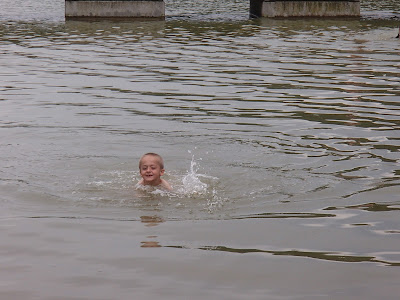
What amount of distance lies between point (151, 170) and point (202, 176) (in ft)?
2.63

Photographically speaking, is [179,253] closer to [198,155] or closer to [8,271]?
[8,271]

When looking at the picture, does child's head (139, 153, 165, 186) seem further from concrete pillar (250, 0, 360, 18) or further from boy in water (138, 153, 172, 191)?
concrete pillar (250, 0, 360, 18)

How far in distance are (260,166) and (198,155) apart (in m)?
1.07

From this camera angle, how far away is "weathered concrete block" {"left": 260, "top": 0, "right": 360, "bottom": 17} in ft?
114

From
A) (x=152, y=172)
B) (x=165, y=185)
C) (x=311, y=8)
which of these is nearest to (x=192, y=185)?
(x=165, y=185)

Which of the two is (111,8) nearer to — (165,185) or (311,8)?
(311,8)

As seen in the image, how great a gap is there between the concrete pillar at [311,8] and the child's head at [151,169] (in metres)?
25.9

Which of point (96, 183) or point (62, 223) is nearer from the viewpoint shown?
point (62, 223)

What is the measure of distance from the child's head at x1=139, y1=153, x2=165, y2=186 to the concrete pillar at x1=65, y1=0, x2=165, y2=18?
24940 millimetres

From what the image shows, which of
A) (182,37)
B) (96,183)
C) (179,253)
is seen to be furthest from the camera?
(182,37)

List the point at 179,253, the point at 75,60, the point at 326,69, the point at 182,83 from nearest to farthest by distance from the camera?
the point at 179,253, the point at 182,83, the point at 326,69, the point at 75,60

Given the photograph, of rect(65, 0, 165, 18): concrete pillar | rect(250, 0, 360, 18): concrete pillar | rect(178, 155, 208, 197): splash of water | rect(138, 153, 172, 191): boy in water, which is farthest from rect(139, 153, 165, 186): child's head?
rect(250, 0, 360, 18): concrete pillar

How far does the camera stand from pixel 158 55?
2233 centimetres

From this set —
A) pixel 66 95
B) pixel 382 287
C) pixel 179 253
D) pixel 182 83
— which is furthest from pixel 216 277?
pixel 182 83
